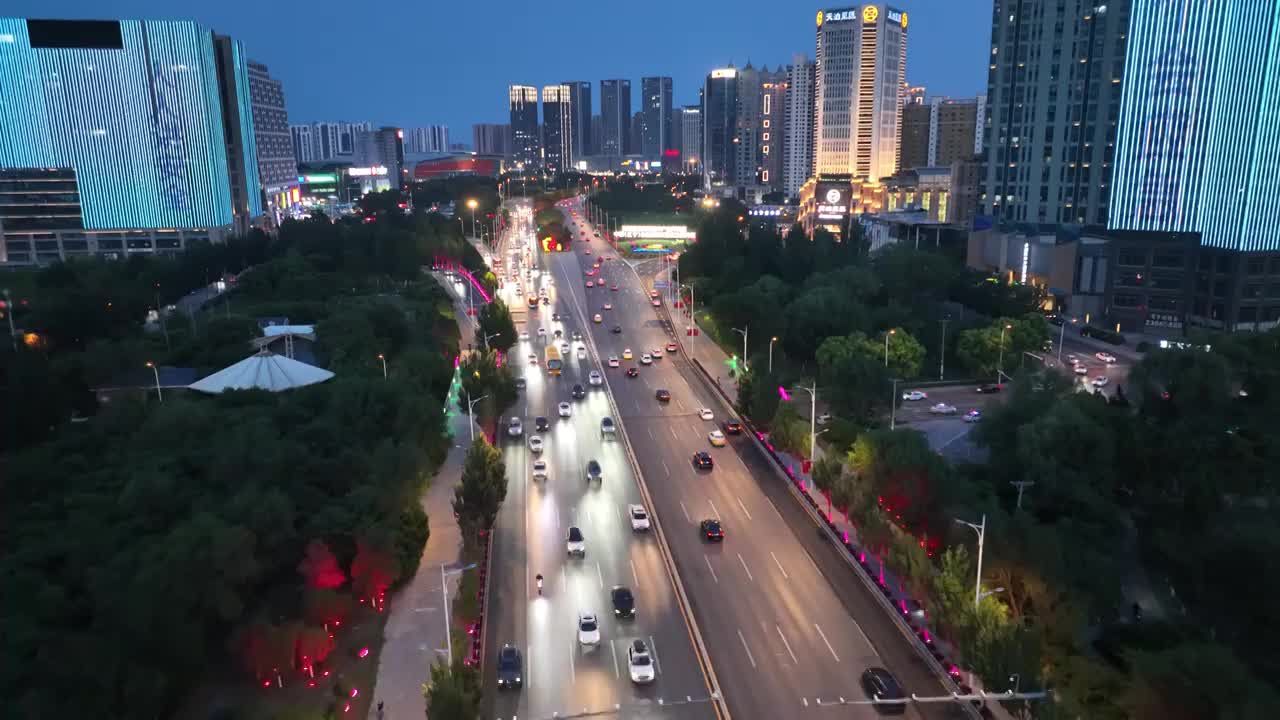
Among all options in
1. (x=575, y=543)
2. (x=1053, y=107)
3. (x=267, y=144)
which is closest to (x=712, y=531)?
(x=575, y=543)

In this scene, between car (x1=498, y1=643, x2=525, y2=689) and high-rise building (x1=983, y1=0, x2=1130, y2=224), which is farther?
high-rise building (x1=983, y1=0, x2=1130, y2=224)

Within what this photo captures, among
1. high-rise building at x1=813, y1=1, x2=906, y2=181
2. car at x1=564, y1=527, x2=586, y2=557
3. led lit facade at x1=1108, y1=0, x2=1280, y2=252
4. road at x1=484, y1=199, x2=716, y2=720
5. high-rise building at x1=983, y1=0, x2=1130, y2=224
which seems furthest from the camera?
high-rise building at x1=813, y1=1, x2=906, y2=181

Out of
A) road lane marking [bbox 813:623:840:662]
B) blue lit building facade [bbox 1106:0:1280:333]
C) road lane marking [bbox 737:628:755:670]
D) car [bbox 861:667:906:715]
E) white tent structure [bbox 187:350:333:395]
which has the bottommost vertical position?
road lane marking [bbox 737:628:755:670]

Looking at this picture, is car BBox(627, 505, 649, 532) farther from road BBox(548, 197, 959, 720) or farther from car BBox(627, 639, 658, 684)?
car BBox(627, 639, 658, 684)

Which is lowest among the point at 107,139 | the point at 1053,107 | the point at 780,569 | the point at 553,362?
the point at 780,569

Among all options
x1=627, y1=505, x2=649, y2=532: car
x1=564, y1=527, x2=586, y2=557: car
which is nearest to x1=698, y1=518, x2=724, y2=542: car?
x1=627, y1=505, x2=649, y2=532: car

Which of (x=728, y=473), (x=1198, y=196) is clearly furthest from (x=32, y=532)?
(x=1198, y=196)

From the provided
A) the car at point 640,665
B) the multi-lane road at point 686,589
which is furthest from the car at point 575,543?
the car at point 640,665

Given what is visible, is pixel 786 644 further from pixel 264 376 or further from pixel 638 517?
pixel 264 376
